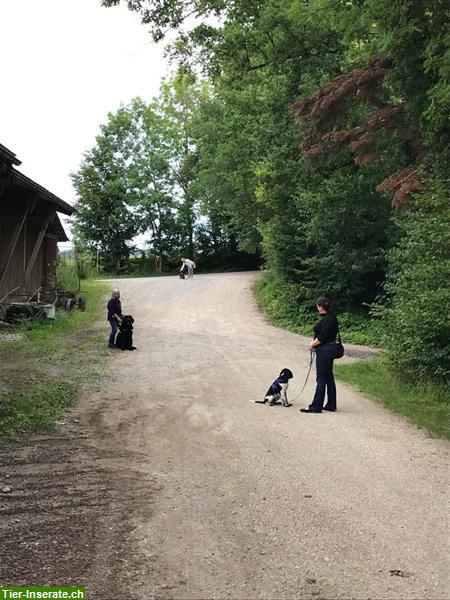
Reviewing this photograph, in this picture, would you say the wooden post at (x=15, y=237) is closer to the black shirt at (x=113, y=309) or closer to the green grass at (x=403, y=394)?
the black shirt at (x=113, y=309)

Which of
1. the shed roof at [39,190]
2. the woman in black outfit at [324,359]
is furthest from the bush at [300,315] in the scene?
the shed roof at [39,190]

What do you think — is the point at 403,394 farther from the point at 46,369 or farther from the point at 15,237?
the point at 15,237

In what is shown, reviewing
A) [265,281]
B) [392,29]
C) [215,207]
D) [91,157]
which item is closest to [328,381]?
[392,29]

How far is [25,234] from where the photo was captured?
19.9 m

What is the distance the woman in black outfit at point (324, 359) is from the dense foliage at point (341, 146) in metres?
2.36

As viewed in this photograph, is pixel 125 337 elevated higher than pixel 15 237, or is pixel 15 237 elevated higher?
pixel 15 237

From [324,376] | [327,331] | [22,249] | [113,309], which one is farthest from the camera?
[22,249]

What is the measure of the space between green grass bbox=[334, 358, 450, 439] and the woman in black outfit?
3.94ft

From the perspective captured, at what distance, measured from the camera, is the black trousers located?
9023 millimetres

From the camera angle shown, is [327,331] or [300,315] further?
[300,315]

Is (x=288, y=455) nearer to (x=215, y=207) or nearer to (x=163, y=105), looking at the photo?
(x=215, y=207)

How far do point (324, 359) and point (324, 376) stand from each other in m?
0.28

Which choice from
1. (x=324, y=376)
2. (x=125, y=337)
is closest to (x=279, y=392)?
(x=324, y=376)

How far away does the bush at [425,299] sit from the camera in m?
10.4
